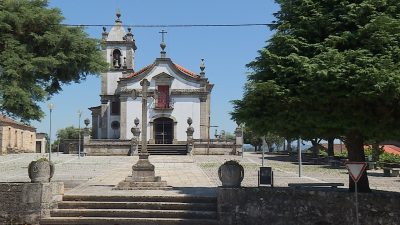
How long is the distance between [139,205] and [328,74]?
5.61 meters

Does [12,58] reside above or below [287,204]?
above

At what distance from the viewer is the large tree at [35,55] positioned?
13.8 m

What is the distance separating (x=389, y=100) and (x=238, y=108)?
348 cm

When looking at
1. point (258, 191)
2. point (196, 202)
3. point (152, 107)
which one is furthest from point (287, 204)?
point (152, 107)

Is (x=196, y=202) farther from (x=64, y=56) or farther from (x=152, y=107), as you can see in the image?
(x=152, y=107)

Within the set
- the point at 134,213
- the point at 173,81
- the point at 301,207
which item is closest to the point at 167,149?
the point at 173,81

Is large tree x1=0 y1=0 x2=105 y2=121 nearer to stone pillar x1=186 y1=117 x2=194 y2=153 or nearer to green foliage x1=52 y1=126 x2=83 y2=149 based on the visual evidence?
stone pillar x1=186 y1=117 x2=194 y2=153

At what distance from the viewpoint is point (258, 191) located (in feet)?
38.1

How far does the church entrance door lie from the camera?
53.6m

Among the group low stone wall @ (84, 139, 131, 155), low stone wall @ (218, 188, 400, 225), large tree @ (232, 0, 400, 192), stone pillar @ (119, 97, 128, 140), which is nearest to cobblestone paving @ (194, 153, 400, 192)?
low stone wall @ (218, 188, 400, 225)

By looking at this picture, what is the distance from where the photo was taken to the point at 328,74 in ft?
33.4

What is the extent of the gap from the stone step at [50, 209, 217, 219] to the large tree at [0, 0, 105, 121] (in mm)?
3405

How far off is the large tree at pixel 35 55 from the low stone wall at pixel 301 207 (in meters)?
6.32

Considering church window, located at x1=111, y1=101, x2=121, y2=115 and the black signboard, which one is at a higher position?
church window, located at x1=111, y1=101, x2=121, y2=115
